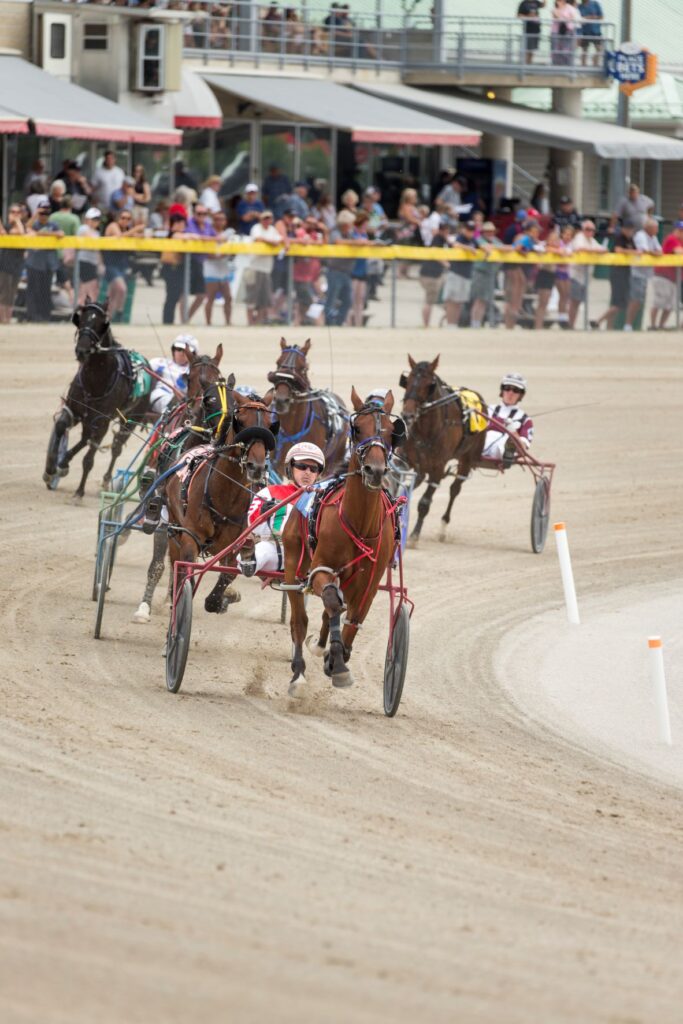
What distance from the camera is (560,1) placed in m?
35.3

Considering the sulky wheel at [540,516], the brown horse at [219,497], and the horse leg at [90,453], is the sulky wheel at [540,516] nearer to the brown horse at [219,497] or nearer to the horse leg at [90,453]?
the horse leg at [90,453]

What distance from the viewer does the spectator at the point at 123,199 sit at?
2381 centimetres

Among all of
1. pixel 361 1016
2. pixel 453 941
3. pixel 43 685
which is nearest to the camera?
pixel 361 1016

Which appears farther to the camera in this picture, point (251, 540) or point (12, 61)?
point (12, 61)

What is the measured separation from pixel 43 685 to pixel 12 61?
18.9m

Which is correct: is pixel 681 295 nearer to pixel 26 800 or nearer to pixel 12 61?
pixel 12 61

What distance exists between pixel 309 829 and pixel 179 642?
2737 millimetres

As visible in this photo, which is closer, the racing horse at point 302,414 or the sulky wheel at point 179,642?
the sulky wheel at point 179,642

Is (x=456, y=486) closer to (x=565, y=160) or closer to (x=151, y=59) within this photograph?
(x=151, y=59)

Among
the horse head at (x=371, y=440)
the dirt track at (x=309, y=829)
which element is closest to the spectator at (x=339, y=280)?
the dirt track at (x=309, y=829)

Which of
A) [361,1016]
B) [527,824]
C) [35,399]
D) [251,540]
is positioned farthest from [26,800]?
[35,399]

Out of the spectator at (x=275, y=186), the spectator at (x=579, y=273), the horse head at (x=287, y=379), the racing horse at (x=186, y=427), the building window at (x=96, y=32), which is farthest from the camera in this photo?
the building window at (x=96, y=32)

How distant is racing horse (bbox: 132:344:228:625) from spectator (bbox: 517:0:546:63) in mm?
23811

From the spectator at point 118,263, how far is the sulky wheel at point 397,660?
1241 cm
